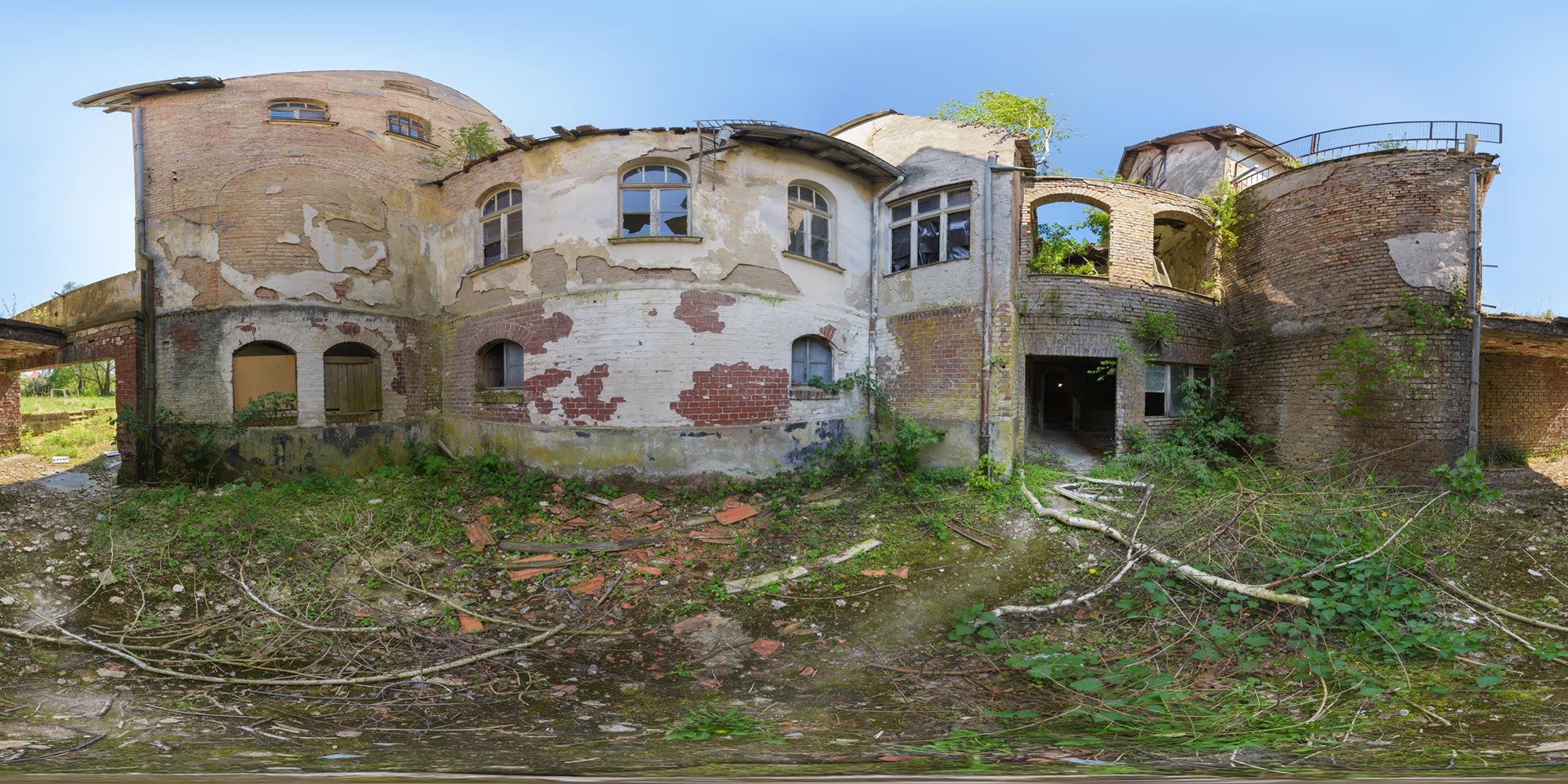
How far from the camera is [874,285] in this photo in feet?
34.0

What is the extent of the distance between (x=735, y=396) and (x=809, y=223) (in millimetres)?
3405

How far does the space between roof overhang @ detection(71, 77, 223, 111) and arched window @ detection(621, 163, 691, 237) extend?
7.25 m

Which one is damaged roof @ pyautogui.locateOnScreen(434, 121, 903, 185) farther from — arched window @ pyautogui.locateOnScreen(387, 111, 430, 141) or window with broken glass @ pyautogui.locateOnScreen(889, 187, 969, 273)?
arched window @ pyautogui.locateOnScreen(387, 111, 430, 141)

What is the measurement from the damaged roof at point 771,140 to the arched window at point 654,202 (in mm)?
567

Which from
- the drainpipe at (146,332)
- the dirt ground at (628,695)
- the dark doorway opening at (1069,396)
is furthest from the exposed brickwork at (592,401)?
the dark doorway opening at (1069,396)

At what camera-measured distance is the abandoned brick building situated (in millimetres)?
8555

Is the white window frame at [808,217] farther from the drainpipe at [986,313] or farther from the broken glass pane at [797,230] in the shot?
the drainpipe at [986,313]

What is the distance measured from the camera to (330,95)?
9.80 meters

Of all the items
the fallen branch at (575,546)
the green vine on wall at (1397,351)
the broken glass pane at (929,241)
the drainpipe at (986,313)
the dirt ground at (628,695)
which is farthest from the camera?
the broken glass pane at (929,241)

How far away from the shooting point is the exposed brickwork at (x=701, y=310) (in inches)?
331

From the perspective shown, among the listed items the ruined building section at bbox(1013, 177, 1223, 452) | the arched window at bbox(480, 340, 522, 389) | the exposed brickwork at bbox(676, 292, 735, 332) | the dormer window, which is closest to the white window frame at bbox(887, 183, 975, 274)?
the ruined building section at bbox(1013, 177, 1223, 452)

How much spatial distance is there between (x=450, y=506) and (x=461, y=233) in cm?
505

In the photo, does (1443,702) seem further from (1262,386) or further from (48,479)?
(48,479)

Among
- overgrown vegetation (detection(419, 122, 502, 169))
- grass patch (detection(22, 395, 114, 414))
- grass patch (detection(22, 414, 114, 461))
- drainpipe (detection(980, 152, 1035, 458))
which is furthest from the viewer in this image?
grass patch (detection(22, 395, 114, 414))
